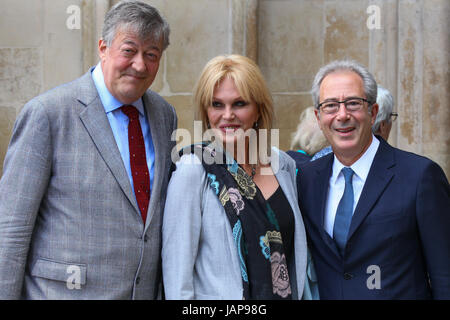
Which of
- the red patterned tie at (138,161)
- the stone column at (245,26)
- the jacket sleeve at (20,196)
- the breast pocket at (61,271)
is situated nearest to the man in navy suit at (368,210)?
the red patterned tie at (138,161)

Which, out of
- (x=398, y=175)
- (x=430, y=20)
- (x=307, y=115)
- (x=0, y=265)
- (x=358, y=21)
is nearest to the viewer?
(x=0, y=265)

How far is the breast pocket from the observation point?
2.18 meters

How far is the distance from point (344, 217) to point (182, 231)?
2.30 ft

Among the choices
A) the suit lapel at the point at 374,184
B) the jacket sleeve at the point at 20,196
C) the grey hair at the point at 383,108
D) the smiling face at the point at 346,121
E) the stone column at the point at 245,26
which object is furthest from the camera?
the stone column at the point at 245,26

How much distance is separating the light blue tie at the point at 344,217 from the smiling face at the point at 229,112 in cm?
50

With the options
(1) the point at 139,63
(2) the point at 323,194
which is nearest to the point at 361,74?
(2) the point at 323,194

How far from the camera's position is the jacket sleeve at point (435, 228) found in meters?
2.29

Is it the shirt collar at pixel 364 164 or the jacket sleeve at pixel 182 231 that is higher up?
the shirt collar at pixel 364 164

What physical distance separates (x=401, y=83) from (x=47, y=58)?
2778 millimetres

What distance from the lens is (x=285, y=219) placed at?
2.43m

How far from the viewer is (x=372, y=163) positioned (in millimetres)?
2486

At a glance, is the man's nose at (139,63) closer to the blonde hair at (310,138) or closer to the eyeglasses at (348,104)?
the eyeglasses at (348,104)

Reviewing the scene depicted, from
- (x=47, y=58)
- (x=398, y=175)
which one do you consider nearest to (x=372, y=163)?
(x=398, y=175)
